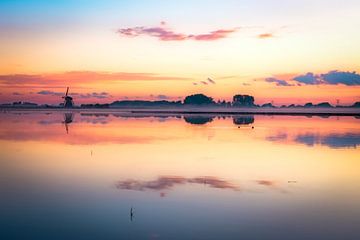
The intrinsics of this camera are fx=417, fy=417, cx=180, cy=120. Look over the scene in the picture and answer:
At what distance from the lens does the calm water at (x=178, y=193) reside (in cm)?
1120

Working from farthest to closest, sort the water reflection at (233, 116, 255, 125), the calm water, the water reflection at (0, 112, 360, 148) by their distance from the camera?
the water reflection at (233, 116, 255, 125) → the water reflection at (0, 112, 360, 148) → the calm water

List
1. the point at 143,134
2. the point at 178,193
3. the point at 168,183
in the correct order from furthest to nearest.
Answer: the point at 143,134, the point at 168,183, the point at 178,193

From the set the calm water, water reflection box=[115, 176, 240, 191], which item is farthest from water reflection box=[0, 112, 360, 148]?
water reflection box=[115, 176, 240, 191]

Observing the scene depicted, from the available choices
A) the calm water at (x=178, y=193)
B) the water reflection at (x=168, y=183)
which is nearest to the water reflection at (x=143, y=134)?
the calm water at (x=178, y=193)

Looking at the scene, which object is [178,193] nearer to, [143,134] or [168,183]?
[168,183]

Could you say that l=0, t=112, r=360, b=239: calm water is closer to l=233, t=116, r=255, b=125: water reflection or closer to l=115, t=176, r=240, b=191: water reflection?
l=115, t=176, r=240, b=191: water reflection

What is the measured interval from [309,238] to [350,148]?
2161cm

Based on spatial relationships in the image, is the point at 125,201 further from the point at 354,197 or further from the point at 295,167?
the point at 295,167

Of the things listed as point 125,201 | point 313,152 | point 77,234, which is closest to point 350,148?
point 313,152

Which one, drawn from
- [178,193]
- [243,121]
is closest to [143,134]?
[178,193]

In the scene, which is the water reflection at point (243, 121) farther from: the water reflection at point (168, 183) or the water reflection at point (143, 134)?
the water reflection at point (168, 183)

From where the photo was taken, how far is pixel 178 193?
15.5 m

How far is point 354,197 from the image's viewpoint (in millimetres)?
15227

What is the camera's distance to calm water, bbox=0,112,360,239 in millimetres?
11203
